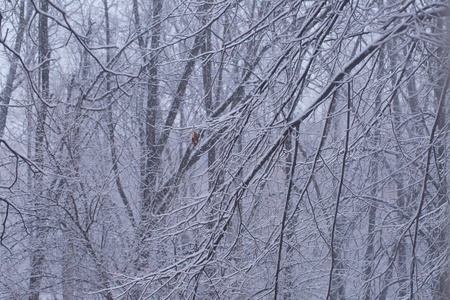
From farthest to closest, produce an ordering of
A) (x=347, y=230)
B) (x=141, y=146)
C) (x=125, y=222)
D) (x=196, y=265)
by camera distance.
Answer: (x=141, y=146) < (x=125, y=222) < (x=347, y=230) < (x=196, y=265)

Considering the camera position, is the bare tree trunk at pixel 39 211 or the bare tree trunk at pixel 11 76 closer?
the bare tree trunk at pixel 39 211

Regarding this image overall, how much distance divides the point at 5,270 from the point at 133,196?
7.40 ft

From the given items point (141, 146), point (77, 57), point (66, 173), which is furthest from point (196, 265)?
point (77, 57)

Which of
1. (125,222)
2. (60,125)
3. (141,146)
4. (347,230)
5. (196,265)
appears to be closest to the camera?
(196,265)

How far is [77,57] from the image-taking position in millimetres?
9281

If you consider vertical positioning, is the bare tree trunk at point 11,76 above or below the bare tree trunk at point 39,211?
above

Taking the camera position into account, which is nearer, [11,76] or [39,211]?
[39,211]

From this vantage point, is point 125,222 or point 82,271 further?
point 125,222

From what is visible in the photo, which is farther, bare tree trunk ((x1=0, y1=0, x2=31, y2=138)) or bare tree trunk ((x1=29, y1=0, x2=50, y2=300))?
bare tree trunk ((x1=0, y1=0, x2=31, y2=138))

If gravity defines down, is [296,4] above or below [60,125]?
above

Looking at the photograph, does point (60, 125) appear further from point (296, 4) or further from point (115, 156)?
point (296, 4)

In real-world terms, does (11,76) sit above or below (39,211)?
above

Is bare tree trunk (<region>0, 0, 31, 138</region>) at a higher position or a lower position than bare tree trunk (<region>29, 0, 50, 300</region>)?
higher

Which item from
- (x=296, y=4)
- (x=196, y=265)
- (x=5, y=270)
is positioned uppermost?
(x=296, y=4)
